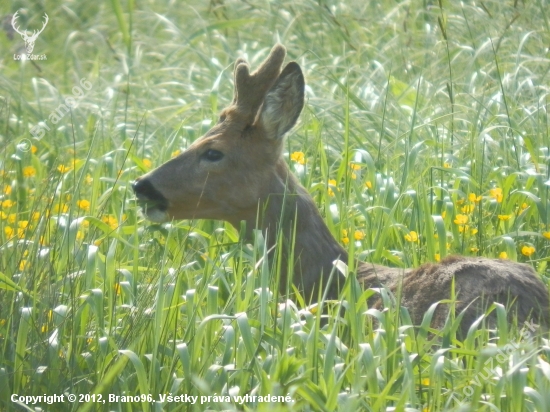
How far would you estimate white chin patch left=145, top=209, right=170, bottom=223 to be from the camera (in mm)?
4871

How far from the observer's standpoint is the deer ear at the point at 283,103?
5051mm

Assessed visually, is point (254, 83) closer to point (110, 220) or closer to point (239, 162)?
point (239, 162)

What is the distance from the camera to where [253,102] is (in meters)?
5.18

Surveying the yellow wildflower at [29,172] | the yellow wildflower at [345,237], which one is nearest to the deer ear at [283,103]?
the yellow wildflower at [345,237]

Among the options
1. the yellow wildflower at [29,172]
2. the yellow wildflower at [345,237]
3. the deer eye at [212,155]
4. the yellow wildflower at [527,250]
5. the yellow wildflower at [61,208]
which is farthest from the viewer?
the yellow wildflower at [29,172]

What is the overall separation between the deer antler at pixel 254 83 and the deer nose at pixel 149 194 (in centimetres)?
62

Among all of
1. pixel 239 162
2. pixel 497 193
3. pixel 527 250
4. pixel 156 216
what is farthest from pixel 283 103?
pixel 527 250

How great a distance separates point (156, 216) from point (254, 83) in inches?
33.3

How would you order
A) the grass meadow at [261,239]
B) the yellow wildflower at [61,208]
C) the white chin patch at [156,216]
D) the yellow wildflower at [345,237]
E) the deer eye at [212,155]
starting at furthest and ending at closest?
the yellow wildflower at [345,237] → the deer eye at [212,155] → the white chin patch at [156,216] → the yellow wildflower at [61,208] → the grass meadow at [261,239]

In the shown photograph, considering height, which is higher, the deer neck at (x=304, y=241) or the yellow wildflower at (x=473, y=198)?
the yellow wildflower at (x=473, y=198)

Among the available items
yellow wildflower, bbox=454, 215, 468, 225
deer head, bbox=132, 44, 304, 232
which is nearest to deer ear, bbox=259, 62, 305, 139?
deer head, bbox=132, 44, 304, 232

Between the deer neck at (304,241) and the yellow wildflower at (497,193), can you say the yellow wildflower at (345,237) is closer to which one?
the deer neck at (304,241)

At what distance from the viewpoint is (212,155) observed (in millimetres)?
5043

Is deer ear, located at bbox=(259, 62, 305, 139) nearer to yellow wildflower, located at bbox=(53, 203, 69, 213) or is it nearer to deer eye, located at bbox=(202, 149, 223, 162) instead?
deer eye, located at bbox=(202, 149, 223, 162)
